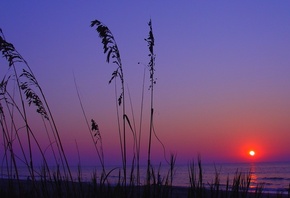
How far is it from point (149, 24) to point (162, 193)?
116cm

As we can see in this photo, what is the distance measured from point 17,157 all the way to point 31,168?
0.39 m

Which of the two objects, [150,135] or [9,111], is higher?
[9,111]

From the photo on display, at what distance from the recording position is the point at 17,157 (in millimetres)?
3148

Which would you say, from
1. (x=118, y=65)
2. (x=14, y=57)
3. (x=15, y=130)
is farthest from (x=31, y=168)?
(x=118, y=65)

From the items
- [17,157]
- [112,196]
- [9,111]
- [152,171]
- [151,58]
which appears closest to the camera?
[112,196]

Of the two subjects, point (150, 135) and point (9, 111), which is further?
point (9, 111)

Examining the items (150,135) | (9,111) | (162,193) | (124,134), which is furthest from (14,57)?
(162,193)

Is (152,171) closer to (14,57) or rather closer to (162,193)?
(162,193)

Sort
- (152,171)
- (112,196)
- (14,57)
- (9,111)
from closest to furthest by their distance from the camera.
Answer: (112,196)
(152,171)
(14,57)
(9,111)

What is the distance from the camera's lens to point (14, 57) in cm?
281

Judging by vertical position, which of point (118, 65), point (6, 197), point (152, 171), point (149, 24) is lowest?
point (6, 197)

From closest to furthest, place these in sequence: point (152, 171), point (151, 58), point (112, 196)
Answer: point (112, 196), point (152, 171), point (151, 58)

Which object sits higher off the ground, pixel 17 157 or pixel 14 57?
pixel 14 57

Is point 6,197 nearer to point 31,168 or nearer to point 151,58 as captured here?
point 31,168
